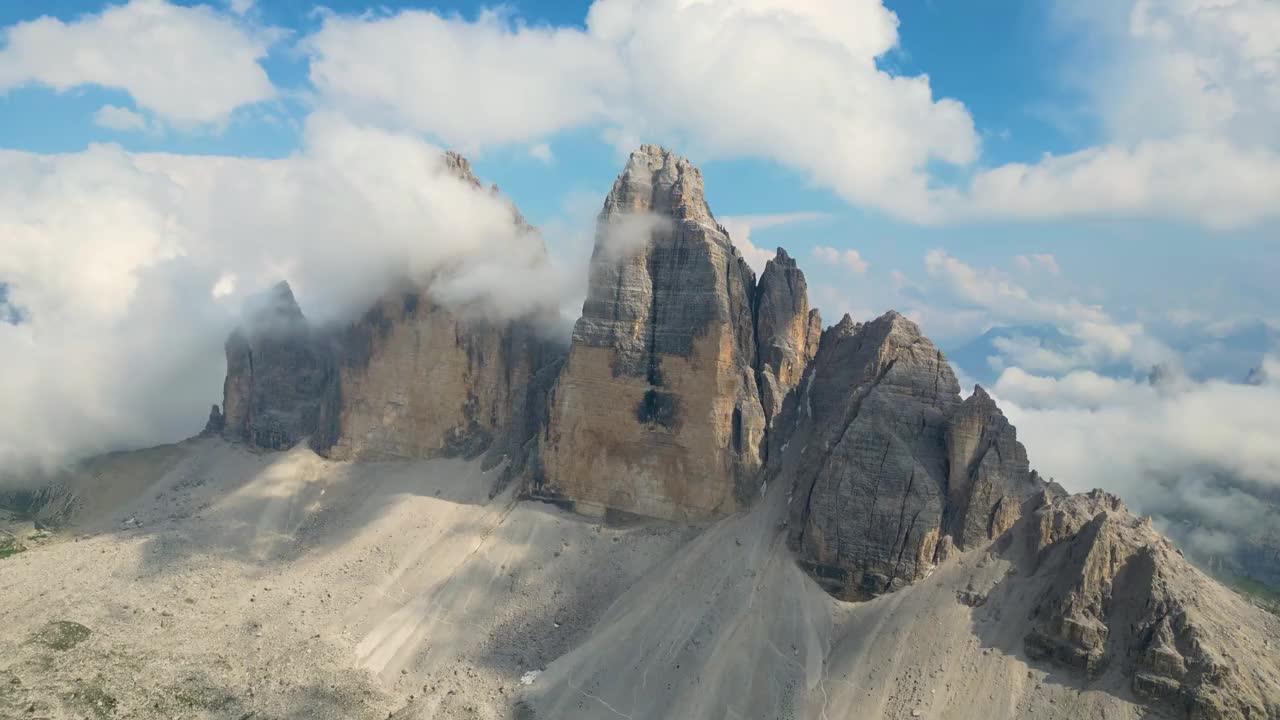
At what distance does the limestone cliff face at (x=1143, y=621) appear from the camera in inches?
1838

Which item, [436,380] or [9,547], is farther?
[436,380]

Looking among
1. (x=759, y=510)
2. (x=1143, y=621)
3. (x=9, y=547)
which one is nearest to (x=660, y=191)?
(x=759, y=510)

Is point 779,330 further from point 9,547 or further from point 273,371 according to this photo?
point 9,547

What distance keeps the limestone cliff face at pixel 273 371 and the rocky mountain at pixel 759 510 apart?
10258 millimetres

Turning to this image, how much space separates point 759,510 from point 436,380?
40770mm

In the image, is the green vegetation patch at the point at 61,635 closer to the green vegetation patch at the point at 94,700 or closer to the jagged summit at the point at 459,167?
the green vegetation patch at the point at 94,700

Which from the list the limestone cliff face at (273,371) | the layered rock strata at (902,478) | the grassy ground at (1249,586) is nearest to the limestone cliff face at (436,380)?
the limestone cliff face at (273,371)

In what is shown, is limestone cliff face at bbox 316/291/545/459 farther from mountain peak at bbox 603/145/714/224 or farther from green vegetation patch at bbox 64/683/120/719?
green vegetation patch at bbox 64/683/120/719

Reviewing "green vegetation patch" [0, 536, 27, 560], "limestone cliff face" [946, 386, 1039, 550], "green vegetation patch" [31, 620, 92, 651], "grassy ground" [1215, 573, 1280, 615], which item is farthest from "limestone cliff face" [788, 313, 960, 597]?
"grassy ground" [1215, 573, 1280, 615]

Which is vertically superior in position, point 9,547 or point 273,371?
point 273,371

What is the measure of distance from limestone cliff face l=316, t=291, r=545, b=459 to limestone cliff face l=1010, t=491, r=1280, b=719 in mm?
55131

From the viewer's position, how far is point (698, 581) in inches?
2643

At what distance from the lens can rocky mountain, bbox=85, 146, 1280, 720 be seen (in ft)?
170

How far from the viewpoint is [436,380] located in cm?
9175
